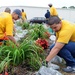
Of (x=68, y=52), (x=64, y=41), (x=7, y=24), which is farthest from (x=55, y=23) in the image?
(x=7, y=24)

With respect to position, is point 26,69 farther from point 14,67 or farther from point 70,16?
point 70,16

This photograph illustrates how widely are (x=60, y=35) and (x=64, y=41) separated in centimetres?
16

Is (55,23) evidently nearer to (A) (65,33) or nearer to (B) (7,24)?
(A) (65,33)

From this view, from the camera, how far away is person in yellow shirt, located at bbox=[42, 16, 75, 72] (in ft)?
19.7

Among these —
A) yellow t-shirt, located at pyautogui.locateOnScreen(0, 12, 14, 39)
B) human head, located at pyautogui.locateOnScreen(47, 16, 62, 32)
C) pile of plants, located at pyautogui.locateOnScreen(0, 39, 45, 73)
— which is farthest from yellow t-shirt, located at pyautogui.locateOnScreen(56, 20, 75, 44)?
yellow t-shirt, located at pyautogui.locateOnScreen(0, 12, 14, 39)

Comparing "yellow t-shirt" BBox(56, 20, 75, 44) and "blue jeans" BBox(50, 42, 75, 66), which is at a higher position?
"yellow t-shirt" BBox(56, 20, 75, 44)

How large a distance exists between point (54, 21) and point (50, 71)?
1033 millimetres

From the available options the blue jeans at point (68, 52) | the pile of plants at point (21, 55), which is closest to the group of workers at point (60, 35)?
the blue jeans at point (68, 52)

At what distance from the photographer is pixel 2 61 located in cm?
571

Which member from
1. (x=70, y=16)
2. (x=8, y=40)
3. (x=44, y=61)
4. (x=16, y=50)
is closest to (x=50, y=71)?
(x=44, y=61)

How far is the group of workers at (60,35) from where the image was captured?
6016mm

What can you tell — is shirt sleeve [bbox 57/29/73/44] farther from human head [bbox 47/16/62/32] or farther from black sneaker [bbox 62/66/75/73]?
black sneaker [bbox 62/66/75/73]

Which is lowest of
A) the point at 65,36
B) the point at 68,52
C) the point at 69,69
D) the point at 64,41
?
the point at 69,69

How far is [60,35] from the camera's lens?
19.7ft
